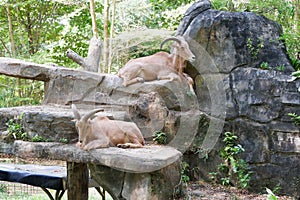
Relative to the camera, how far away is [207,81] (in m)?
6.26

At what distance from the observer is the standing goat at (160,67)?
571 centimetres

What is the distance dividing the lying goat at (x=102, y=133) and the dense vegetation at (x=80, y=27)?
3068 millimetres

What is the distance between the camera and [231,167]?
5.99 meters

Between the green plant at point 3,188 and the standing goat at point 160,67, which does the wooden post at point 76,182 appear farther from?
the green plant at point 3,188

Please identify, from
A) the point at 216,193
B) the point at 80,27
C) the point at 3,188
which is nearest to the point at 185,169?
the point at 216,193

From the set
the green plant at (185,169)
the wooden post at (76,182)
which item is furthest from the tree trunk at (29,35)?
the green plant at (185,169)

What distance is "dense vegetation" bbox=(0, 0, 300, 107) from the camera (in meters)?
7.92

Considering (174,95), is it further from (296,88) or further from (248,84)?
(296,88)

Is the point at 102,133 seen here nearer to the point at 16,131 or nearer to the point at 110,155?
the point at 110,155

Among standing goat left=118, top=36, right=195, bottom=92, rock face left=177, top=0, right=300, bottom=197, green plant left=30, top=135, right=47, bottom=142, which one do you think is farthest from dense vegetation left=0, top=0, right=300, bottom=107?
green plant left=30, top=135, right=47, bottom=142

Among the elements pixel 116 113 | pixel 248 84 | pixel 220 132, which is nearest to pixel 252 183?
pixel 220 132

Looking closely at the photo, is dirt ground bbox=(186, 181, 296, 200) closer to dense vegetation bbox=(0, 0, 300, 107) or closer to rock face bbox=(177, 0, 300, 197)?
rock face bbox=(177, 0, 300, 197)

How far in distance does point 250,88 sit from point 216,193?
161cm

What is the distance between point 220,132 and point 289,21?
2662 mm
